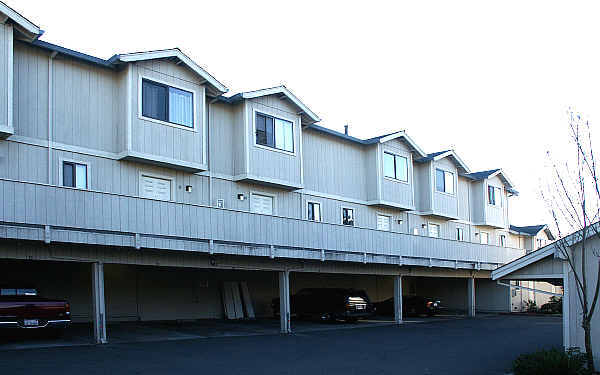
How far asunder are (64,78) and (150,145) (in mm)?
3236

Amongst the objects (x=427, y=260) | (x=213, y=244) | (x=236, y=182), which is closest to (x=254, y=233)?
(x=213, y=244)

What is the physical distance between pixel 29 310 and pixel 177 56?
30.7 feet

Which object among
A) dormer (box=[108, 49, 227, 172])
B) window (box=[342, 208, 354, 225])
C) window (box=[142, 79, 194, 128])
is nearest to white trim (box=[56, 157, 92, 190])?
dormer (box=[108, 49, 227, 172])

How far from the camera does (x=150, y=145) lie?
839 inches

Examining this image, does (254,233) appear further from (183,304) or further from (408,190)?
(408,190)

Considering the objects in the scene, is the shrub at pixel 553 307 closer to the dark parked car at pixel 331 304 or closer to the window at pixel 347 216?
the window at pixel 347 216

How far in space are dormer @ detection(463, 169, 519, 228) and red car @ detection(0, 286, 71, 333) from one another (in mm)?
27140

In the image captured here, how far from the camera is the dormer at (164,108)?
68.7 ft

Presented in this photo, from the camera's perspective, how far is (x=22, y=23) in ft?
60.1

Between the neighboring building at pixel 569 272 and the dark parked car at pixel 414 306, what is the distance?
16422mm

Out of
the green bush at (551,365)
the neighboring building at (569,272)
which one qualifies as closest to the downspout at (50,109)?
the neighboring building at (569,272)

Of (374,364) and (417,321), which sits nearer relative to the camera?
(374,364)

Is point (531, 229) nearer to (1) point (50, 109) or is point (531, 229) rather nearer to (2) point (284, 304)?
(2) point (284, 304)

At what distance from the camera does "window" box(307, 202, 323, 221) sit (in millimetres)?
28397
